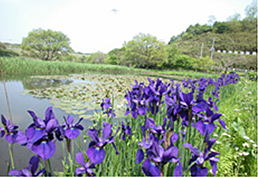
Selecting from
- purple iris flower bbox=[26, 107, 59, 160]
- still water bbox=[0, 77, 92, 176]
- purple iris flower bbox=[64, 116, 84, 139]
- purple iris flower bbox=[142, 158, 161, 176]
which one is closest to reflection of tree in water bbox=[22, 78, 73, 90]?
still water bbox=[0, 77, 92, 176]

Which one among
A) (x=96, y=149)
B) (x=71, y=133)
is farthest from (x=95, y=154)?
(x=71, y=133)

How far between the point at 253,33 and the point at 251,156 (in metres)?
54.9

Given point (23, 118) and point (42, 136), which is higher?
point (42, 136)

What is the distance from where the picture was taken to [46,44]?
76.8 ft

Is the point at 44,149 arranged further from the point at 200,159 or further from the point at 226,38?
the point at 226,38

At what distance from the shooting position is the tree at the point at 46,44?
22.3 m

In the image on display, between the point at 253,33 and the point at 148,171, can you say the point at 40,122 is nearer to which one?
the point at 148,171

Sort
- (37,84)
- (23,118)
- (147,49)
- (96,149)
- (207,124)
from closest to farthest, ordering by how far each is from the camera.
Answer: (96,149), (207,124), (23,118), (37,84), (147,49)

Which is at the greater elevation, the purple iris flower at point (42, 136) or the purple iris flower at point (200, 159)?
the purple iris flower at point (42, 136)

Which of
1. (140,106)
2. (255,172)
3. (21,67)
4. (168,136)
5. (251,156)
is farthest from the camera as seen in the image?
(21,67)

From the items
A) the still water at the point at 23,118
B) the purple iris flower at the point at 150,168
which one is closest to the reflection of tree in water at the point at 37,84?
the still water at the point at 23,118

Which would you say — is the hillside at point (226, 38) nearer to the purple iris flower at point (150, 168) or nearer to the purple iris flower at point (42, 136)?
the purple iris flower at point (150, 168)

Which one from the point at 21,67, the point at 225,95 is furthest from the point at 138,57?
the point at 225,95

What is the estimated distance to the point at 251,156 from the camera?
1.76 metres
